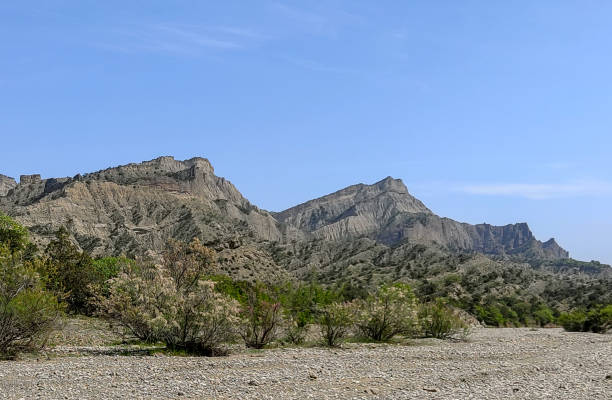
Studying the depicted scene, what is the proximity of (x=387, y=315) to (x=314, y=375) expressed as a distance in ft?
35.1

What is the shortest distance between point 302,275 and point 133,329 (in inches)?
2300

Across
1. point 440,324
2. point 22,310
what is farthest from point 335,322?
point 22,310

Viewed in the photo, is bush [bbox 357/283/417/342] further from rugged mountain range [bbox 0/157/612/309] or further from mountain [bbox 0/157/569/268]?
mountain [bbox 0/157/569/268]

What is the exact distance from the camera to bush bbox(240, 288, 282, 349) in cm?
2264

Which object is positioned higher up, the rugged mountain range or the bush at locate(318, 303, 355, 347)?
the rugged mountain range

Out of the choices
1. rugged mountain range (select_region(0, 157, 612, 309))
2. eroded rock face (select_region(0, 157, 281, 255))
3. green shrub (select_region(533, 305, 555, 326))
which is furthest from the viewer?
eroded rock face (select_region(0, 157, 281, 255))

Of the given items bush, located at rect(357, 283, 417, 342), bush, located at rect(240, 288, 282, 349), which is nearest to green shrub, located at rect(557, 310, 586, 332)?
bush, located at rect(357, 283, 417, 342)

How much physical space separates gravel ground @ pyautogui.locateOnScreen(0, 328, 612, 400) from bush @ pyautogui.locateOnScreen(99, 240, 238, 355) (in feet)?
3.82

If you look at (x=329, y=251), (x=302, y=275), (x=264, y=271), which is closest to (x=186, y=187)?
(x=329, y=251)

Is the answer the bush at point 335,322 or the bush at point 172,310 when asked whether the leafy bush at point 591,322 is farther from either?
the bush at point 172,310

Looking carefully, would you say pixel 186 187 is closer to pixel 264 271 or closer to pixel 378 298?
pixel 264 271

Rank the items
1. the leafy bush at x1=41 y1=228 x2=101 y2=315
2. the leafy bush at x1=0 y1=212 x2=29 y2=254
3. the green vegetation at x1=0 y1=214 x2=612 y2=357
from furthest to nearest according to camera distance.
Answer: the leafy bush at x1=0 y1=212 x2=29 y2=254, the leafy bush at x1=41 y1=228 x2=101 y2=315, the green vegetation at x1=0 y1=214 x2=612 y2=357

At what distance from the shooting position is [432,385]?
1577 cm

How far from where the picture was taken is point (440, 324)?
97.1ft
